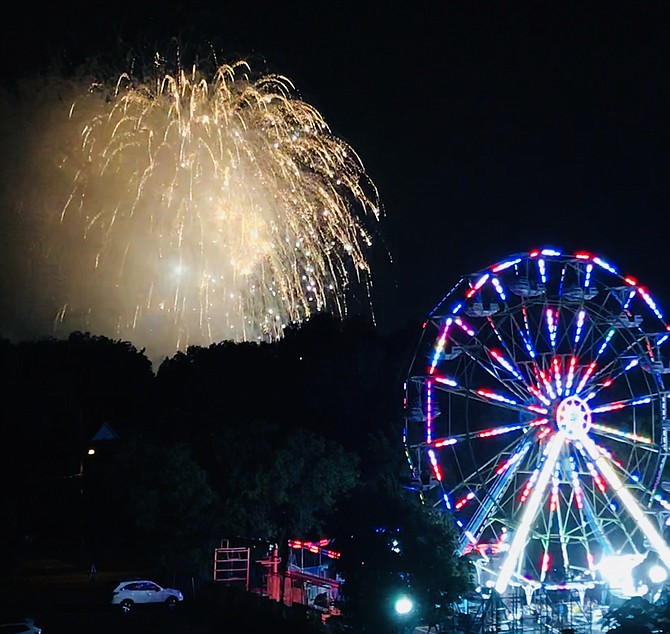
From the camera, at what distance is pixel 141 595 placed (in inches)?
1139

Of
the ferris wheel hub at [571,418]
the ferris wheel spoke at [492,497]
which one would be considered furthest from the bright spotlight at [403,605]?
the ferris wheel hub at [571,418]

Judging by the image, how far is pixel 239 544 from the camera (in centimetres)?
3750

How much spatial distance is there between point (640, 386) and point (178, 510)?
25.4 metres

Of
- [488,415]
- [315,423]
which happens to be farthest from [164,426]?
[488,415]

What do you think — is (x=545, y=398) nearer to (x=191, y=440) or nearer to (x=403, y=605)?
(x=403, y=605)

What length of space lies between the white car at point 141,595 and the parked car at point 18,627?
6.79 metres

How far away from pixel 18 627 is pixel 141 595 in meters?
7.54

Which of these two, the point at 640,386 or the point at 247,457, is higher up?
the point at 640,386

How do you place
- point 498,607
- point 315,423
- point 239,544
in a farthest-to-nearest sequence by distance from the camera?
1. point 315,423
2. point 239,544
3. point 498,607

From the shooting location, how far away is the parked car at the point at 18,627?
844 inches

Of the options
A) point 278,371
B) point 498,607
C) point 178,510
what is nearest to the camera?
point 498,607

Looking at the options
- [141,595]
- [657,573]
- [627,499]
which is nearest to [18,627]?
[141,595]

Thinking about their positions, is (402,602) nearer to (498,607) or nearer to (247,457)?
(498,607)

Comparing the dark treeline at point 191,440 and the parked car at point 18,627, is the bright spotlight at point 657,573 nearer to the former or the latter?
the dark treeline at point 191,440
